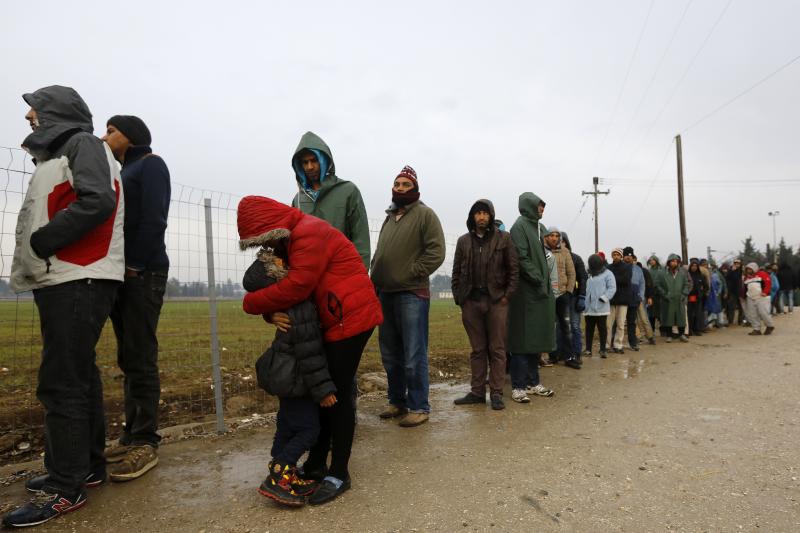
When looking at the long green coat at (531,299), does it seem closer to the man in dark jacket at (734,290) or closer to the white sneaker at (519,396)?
the white sneaker at (519,396)

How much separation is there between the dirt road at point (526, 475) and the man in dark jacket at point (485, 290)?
418mm

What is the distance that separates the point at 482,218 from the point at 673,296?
7.79 m

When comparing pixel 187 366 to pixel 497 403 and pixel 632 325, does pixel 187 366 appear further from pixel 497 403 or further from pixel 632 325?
pixel 632 325

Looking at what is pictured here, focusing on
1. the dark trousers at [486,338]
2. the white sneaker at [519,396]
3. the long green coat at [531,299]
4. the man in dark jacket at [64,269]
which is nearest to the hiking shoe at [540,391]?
the white sneaker at [519,396]

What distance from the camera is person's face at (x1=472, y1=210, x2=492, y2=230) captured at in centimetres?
551

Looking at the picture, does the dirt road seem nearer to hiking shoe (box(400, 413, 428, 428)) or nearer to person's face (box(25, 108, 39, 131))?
hiking shoe (box(400, 413, 428, 428))

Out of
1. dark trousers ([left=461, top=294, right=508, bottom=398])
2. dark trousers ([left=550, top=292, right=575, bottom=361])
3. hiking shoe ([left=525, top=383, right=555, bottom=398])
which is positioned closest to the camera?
dark trousers ([left=461, top=294, right=508, bottom=398])

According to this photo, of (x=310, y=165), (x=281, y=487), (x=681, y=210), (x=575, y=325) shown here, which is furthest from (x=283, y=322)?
(x=681, y=210)

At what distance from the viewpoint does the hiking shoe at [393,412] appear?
4.88 m

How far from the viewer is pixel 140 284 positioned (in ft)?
11.5

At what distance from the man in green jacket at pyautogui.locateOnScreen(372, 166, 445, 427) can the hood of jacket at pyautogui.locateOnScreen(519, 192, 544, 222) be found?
5.23 feet

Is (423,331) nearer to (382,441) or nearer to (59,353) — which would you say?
(382,441)

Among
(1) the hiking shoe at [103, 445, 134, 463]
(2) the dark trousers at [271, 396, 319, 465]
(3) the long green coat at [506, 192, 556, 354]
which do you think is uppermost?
(3) the long green coat at [506, 192, 556, 354]

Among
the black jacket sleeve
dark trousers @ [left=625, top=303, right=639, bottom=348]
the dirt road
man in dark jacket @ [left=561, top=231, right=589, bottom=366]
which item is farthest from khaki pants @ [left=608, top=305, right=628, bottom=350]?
the black jacket sleeve
